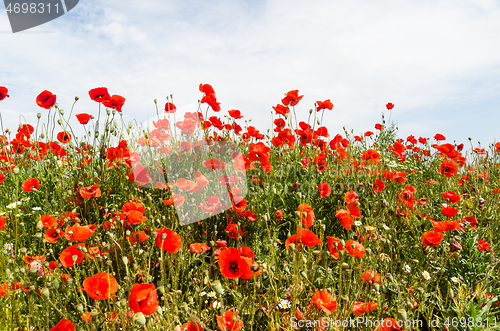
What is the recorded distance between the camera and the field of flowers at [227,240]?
1614 mm

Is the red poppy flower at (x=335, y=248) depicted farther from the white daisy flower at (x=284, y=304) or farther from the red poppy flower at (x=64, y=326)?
the red poppy flower at (x=64, y=326)

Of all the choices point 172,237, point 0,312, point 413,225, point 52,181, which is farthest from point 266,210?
point 52,181

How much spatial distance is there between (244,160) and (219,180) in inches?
15.4

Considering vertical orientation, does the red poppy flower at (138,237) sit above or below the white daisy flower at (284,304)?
above

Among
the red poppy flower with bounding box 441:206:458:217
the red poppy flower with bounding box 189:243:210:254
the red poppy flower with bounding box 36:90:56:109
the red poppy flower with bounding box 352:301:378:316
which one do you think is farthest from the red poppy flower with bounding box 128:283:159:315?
the red poppy flower with bounding box 36:90:56:109

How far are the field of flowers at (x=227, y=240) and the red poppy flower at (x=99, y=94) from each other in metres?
0.01

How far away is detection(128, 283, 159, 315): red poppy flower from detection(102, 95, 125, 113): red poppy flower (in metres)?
2.23

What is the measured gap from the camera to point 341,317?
5.32 ft

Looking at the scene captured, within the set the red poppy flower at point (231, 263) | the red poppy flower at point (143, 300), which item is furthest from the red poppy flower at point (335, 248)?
the red poppy flower at point (143, 300)

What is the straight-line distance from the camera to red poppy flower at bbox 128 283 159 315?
128cm

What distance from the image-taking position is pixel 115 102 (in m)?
3.02

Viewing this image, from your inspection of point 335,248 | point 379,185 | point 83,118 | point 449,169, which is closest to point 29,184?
point 83,118

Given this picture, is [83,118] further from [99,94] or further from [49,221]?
[49,221]

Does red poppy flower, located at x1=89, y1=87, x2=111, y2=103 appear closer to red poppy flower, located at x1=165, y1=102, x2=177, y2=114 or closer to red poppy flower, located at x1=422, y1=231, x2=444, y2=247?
red poppy flower, located at x1=165, y1=102, x2=177, y2=114
